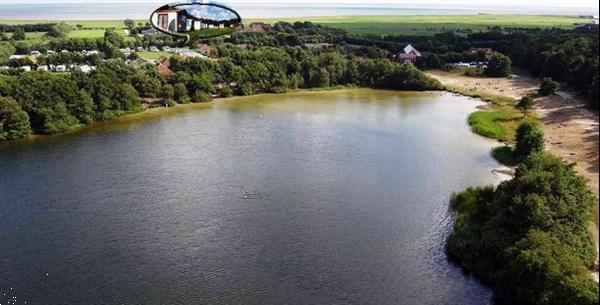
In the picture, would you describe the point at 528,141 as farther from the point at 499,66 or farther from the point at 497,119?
the point at 499,66

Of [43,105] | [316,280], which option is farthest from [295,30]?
[316,280]

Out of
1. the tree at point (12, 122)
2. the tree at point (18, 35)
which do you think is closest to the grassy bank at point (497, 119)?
the tree at point (12, 122)

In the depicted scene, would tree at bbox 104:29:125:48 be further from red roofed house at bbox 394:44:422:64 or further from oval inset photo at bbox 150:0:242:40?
oval inset photo at bbox 150:0:242:40

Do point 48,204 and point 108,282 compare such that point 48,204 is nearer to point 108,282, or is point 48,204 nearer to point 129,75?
point 108,282

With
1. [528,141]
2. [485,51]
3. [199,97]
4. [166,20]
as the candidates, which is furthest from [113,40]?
[166,20]

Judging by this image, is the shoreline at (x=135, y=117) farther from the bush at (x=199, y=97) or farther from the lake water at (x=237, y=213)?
the lake water at (x=237, y=213)

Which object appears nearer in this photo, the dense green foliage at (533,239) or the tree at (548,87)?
the dense green foliage at (533,239)
